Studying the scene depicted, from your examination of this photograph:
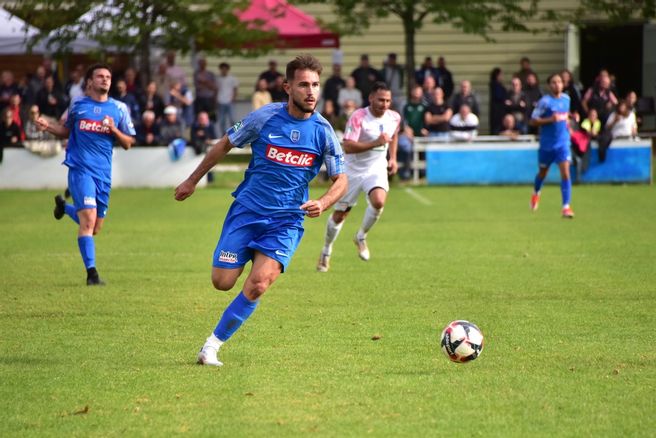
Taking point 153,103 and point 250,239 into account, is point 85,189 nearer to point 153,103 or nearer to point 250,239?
point 250,239

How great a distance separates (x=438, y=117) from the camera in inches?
1118

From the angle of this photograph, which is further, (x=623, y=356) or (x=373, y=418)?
(x=623, y=356)

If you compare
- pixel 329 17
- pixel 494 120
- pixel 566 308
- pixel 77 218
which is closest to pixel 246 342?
pixel 566 308

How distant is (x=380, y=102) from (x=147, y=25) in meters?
17.1

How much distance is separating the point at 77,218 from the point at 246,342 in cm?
477

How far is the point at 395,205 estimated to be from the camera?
907 inches

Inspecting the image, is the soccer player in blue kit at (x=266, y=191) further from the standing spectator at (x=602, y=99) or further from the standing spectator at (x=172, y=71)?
the standing spectator at (x=172, y=71)

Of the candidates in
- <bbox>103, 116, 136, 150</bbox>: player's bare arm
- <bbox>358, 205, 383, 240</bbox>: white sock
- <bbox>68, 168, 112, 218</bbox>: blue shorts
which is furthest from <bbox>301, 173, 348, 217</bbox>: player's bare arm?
<bbox>358, 205, 383, 240</bbox>: white sock

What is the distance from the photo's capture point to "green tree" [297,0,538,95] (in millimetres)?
30438

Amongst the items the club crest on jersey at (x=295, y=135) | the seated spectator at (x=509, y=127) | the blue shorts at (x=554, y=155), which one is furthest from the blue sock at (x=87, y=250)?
the seated spectator at (x=509, y=127)

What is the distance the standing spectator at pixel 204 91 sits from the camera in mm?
29656

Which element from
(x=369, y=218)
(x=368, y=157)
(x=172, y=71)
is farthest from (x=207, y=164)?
(x=172, y=71)

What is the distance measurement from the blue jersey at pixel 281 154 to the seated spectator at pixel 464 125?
65.1ft

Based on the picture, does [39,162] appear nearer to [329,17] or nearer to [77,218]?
[329,17]
